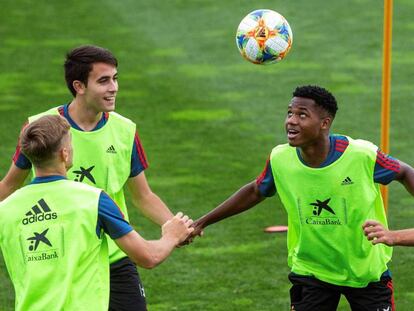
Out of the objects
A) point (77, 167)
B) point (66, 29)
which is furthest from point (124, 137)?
point (66, 29)

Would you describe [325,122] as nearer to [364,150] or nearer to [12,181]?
[364,150]

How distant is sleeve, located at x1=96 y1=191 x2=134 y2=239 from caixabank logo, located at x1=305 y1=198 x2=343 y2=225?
2073 millimetres

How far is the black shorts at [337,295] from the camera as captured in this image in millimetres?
8516

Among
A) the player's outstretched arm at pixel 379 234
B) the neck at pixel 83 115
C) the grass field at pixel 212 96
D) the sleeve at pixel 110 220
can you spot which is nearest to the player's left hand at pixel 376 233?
the player's outstretched arm at pixel 379 234

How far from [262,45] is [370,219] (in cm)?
248

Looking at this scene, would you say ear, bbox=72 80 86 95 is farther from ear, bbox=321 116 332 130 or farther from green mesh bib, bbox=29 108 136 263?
ear, bbox=321 116 332 130

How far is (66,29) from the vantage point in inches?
877

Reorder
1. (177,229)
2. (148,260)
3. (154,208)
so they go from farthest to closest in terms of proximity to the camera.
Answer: (154,208) < (177,229) < (148,260)

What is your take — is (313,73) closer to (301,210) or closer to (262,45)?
(262,45)

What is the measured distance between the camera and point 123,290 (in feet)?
28.2

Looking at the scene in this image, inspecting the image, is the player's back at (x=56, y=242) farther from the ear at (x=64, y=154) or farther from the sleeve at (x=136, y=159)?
the sleeve at (x=136, y=159)

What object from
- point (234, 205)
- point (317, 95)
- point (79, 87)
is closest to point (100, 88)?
point (79, 87)

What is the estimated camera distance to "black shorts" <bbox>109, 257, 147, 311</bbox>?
28.1 ft

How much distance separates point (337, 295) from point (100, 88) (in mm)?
2394
